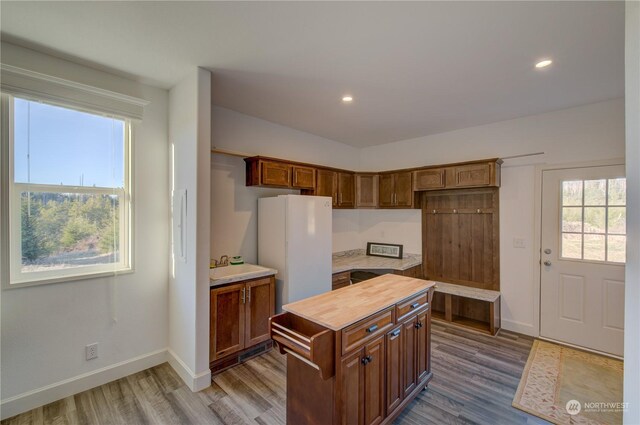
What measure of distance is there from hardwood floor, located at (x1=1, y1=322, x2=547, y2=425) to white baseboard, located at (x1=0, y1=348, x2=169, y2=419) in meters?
0.05

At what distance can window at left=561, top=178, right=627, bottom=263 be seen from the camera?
2973 millimetres

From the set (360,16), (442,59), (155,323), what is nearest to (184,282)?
(155,323)

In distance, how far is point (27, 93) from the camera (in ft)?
6.80

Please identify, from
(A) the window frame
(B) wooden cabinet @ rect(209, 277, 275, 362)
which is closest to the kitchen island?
(B) wooden cabinet @ rect(209, 277, 275, 362)

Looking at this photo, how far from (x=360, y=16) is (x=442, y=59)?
34.4 inches

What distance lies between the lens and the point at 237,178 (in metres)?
3.42

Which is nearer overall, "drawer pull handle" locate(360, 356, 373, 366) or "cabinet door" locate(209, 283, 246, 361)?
"drawer pull handle" locate(360, 356, 373, 366)

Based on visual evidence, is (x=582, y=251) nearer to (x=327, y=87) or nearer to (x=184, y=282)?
(x=327, y=87)

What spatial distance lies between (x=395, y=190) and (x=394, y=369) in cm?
297

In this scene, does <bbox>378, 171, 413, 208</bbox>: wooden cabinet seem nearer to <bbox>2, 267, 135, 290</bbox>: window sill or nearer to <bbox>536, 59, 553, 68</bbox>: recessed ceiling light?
<bbox>536, 59, 553, 68</bbox>: recessed ceiling light

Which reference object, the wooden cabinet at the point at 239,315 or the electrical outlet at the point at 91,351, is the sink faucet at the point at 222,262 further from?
the electrical outlet at the point at 91,351

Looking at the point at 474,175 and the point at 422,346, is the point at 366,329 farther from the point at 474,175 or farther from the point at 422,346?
the point at 474,175

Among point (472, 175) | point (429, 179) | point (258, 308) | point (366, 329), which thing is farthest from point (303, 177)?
point (366, 329)

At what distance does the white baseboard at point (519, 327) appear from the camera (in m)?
3.45
